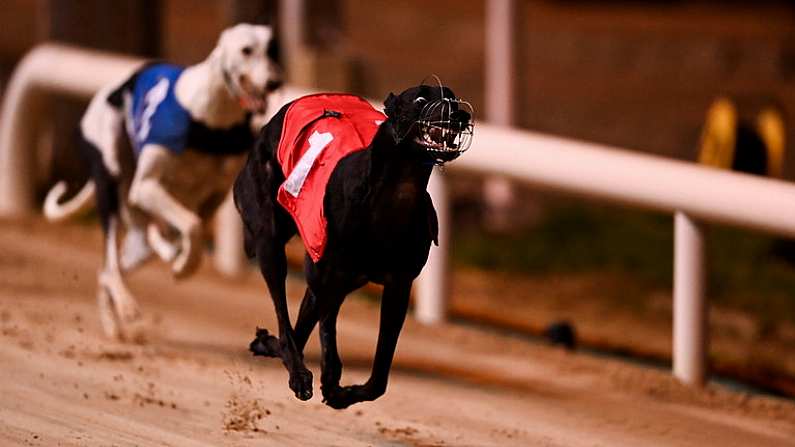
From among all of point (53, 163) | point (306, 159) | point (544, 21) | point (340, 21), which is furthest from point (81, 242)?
point (544, 21)

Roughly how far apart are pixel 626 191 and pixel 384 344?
2.02m

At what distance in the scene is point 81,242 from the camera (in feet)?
29.1

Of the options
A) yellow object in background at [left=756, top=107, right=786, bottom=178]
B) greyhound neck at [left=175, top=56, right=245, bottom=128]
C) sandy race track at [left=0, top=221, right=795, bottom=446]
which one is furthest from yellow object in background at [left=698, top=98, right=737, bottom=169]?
greyhound neck at [left=175, top=56, right=245, bottom=128]

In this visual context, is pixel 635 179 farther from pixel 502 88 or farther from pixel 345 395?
pixel 502 88

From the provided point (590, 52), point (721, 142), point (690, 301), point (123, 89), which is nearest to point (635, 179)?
point (690, 301)

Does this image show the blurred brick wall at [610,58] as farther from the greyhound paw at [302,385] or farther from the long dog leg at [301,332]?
the greyhound paw at [302,385]

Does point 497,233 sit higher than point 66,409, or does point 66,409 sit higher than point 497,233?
point 66,409

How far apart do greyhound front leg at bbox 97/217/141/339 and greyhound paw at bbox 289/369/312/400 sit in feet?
6.13

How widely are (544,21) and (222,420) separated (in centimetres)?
1047

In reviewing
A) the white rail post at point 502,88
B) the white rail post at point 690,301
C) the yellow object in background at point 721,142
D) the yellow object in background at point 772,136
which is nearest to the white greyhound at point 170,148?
the white rail post at point 690,301

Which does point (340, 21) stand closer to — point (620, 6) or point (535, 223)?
point (535, 223)

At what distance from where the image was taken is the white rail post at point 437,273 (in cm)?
759

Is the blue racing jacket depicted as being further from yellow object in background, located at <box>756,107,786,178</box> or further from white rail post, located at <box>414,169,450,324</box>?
yellow object in background, located at <box>756,107,786,178</box>

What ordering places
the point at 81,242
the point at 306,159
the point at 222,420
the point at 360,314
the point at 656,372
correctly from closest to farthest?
the point at 306,159
the point at 222,420
the point at 656,372
the point at 360,314
the point at 81,242
